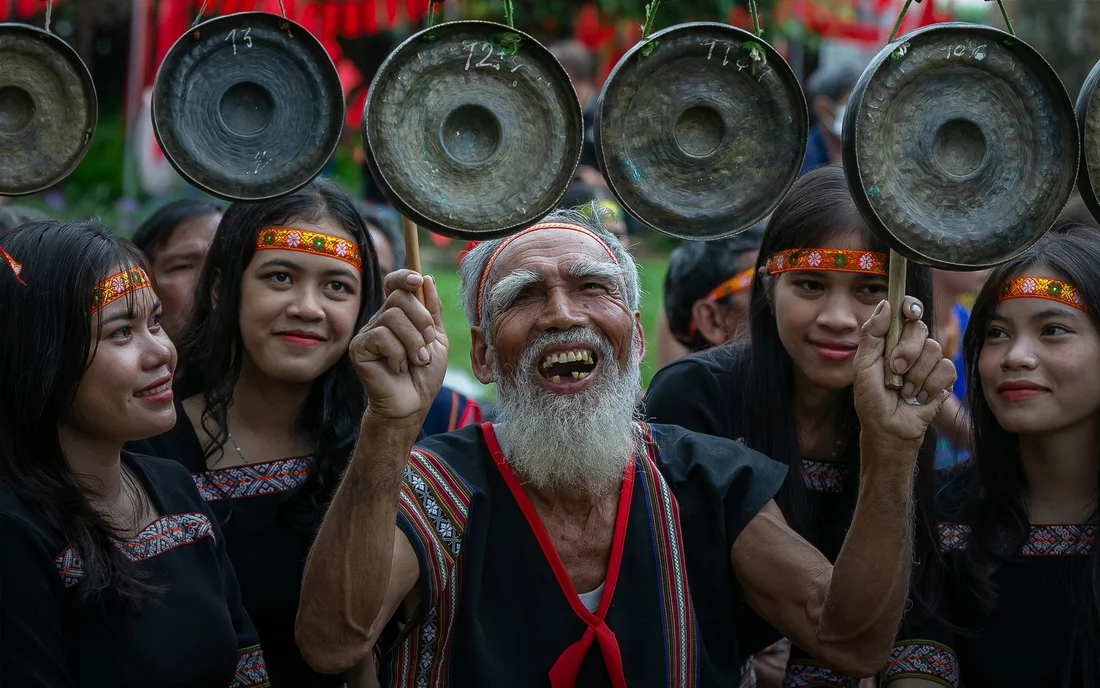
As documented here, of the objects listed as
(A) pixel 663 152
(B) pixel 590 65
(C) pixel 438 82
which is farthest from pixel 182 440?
(B) pixel 590 65

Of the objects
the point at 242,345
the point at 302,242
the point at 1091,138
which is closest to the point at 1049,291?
the point at 1091,138

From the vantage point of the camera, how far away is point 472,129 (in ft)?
9.70

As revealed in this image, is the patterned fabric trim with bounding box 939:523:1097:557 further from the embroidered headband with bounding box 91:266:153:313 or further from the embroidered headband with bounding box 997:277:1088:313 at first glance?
the embroidered headband with bounding box 91:266:153:313

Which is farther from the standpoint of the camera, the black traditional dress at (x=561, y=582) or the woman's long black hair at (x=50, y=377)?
the black traditional dress at (x=561, y=582)

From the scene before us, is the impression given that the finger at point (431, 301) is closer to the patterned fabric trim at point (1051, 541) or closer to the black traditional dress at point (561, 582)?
the black traditional dress at point (561, 582)

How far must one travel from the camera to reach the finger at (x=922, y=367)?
280 centimetres

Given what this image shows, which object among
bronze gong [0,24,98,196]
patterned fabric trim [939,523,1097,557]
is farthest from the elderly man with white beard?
bronze gong [0,24,98,196]

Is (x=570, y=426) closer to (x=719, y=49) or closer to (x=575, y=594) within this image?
(x=575, y=594)

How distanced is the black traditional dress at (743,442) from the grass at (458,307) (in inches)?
168

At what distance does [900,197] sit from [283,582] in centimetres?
212

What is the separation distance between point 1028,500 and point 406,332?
1991mm

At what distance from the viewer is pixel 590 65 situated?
27.3 ft

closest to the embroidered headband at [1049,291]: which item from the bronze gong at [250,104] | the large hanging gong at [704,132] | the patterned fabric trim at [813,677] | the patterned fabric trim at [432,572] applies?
the large hanging gong at [704,132]

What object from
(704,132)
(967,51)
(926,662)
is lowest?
(926,662)
